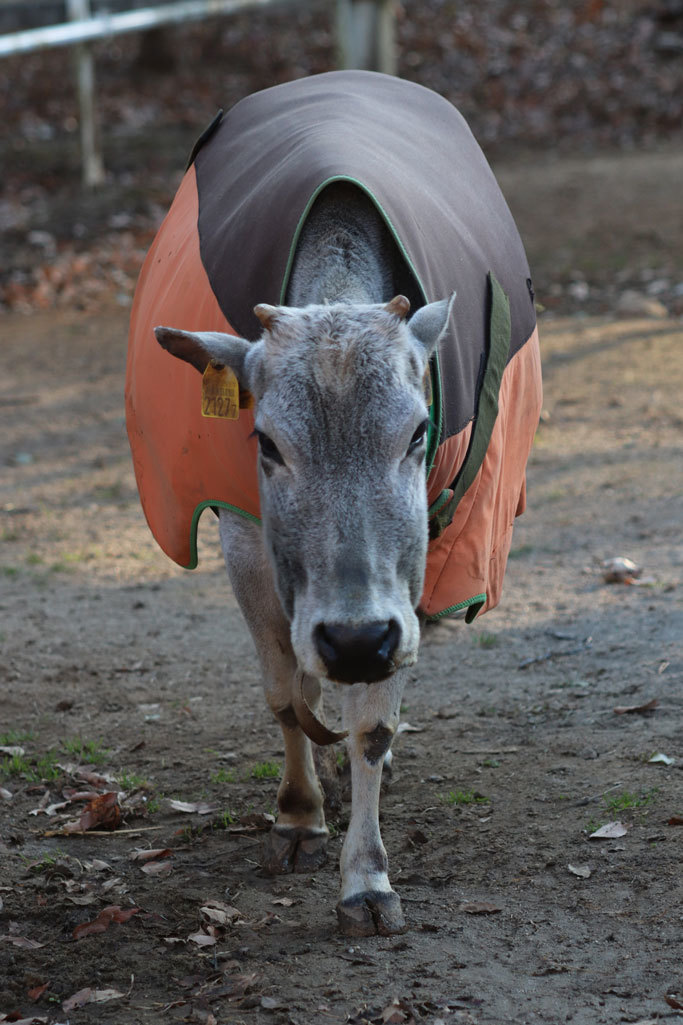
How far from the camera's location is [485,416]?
12.3ft

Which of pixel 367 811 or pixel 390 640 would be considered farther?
pixel 367 811

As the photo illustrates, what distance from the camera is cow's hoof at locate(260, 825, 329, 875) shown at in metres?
3.85

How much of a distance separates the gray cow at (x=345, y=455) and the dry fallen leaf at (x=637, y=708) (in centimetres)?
143

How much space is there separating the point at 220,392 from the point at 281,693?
1052 millimetres

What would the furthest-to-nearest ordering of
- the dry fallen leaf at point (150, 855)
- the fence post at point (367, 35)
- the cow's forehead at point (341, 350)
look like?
the fence post at point (367, 35), the dry fallen leaf at point (150, 855), the cow's forehead at point (341, 350)

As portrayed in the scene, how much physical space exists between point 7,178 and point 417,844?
1236 centimetres

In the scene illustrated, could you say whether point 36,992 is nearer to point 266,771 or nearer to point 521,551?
point 266,771

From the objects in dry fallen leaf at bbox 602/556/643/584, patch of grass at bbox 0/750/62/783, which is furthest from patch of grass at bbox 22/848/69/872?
dry fallen leaf at bbox 602/556/643/584

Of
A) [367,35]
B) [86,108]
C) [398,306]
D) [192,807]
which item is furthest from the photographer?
[86,108]

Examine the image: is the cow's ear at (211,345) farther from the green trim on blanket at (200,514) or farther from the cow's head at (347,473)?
the green trim on blanket at (200,514)

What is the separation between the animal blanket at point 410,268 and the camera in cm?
359

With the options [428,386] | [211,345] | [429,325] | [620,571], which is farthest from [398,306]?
[620,571]

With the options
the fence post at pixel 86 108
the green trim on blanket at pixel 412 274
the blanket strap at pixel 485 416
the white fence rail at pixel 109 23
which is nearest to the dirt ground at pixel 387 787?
the blanket strap at pixel 485 416

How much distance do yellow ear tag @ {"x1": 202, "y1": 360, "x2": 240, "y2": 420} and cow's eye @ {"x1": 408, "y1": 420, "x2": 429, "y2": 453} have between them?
0.54 metres
